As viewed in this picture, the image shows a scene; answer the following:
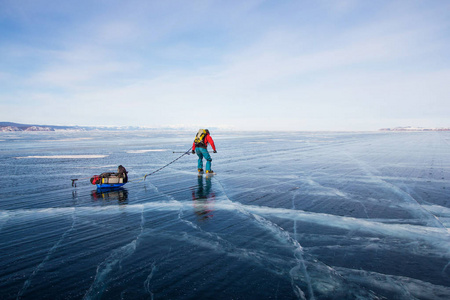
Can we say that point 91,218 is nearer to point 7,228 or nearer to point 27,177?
point 7,228

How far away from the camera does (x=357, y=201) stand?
311 inches

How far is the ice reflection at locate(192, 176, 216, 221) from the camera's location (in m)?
6.79

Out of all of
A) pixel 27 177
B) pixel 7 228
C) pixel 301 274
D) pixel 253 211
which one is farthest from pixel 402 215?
pixel 27 177

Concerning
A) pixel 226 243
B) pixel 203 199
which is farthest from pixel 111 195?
pixel 226 243

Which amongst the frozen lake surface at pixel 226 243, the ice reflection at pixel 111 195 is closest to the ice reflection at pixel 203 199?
the frozen lake surface at pixel 226 243

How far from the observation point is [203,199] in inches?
327

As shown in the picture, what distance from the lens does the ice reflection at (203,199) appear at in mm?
6793

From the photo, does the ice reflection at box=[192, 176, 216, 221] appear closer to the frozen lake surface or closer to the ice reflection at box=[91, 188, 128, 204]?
the frozen lake surface

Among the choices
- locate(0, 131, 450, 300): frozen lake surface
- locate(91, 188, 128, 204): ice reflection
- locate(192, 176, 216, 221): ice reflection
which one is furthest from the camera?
locate(91, 188, 128, 204): ice reflection

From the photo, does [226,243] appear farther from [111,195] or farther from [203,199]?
[111,195]

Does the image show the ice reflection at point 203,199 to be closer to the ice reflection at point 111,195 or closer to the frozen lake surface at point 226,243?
the frozen lake surface at point 226,243

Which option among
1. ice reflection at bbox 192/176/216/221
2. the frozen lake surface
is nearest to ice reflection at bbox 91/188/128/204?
the frozen lake surface

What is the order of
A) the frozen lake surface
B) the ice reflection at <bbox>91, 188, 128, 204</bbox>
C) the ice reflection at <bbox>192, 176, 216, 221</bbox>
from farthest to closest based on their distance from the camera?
1. the ice reflection at <bbox>91, 188, 128, 204</bbox>
2. the ice reflection at <bbox>192, 176, 216, 221</bbox>
3. the frozen lake surface

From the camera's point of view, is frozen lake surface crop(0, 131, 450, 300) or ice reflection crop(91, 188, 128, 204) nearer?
frozen lake surface crop(0, 131, 450, 300)
